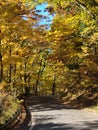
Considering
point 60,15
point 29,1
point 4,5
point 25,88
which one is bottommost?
point 25,88

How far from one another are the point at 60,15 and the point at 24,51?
503 inches

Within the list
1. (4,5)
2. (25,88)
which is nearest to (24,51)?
(4,5)

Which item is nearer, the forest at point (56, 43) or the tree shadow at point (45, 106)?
the forest at point (56, 43)

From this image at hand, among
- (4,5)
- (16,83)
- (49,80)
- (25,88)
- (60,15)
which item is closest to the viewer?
(4,5)

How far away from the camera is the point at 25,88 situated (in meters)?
63.4

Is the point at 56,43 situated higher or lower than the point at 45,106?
higher

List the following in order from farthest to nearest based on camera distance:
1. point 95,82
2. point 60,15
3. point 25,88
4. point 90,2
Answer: point 25,88
point 95,82
point 60,15
point 90,2

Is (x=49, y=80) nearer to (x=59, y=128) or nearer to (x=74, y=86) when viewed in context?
(x=74, y=86)

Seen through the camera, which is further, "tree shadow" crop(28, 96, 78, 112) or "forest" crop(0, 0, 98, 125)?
"tree shadow" crop(28, 96, 78, 112)

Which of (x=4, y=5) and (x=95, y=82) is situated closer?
(x=4, y=5)

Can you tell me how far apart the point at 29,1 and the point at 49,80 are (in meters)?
58.8

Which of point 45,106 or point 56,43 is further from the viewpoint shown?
point 56,43

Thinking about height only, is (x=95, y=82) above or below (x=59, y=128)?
below

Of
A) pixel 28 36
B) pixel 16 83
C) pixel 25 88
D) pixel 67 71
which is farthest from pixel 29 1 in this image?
pixel 25 88
